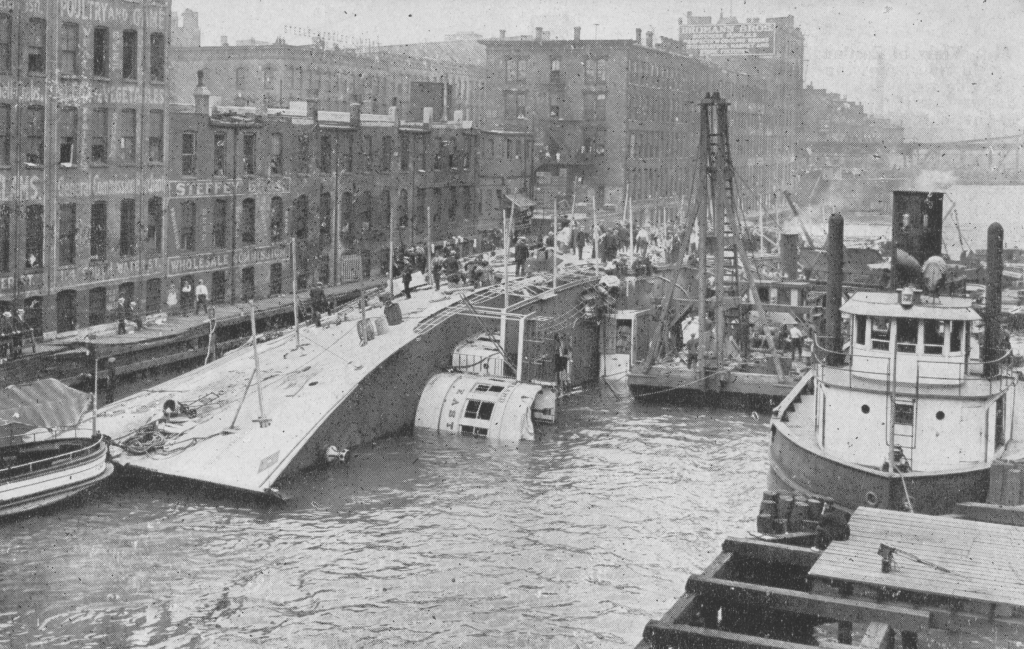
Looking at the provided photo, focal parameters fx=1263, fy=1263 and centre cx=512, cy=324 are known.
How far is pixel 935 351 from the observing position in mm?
33812

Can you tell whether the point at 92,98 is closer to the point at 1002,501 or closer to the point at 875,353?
the point at 875,353

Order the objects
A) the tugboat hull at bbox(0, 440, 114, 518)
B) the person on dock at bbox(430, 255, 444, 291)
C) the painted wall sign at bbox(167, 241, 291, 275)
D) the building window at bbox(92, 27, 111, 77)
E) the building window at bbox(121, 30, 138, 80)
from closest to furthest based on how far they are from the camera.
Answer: the tugboat hull at bbox(0, 440, 114, 518) → the building window at bbox(92, 27, 111, 77) → the building window at bbox(121, 30, 138, 80) → the person on dock at bbox(430, 255, 444, 291) → the painted wall sign at bbox(167, 241, 291, 275)

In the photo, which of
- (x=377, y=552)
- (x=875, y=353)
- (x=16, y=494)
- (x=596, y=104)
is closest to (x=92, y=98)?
(x=16, y=494)

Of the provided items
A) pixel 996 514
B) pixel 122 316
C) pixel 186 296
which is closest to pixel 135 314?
pixel 122 316

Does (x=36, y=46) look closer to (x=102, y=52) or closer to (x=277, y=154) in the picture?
(x=102, y=52)

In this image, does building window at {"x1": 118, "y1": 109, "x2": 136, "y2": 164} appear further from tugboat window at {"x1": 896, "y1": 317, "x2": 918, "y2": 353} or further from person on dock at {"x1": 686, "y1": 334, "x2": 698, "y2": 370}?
tugboat window at {"x1": 896, "y1": 317, "x2": 918, "y2": 353}

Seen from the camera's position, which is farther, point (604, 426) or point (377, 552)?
point (604, 426)

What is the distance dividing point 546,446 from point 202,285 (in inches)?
789

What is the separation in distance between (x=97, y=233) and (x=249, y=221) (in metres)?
10.4

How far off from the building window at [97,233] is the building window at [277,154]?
1198 centimetres

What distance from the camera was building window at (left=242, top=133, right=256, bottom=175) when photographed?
61375mm

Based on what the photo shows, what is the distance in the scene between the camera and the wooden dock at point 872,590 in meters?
20.3

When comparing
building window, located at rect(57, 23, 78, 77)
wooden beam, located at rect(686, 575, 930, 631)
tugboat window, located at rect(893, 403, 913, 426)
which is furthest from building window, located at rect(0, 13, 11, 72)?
wooden beam, located at rect(686, 575, 930, 631)

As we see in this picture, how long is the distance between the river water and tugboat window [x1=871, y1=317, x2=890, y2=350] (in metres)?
6.28
